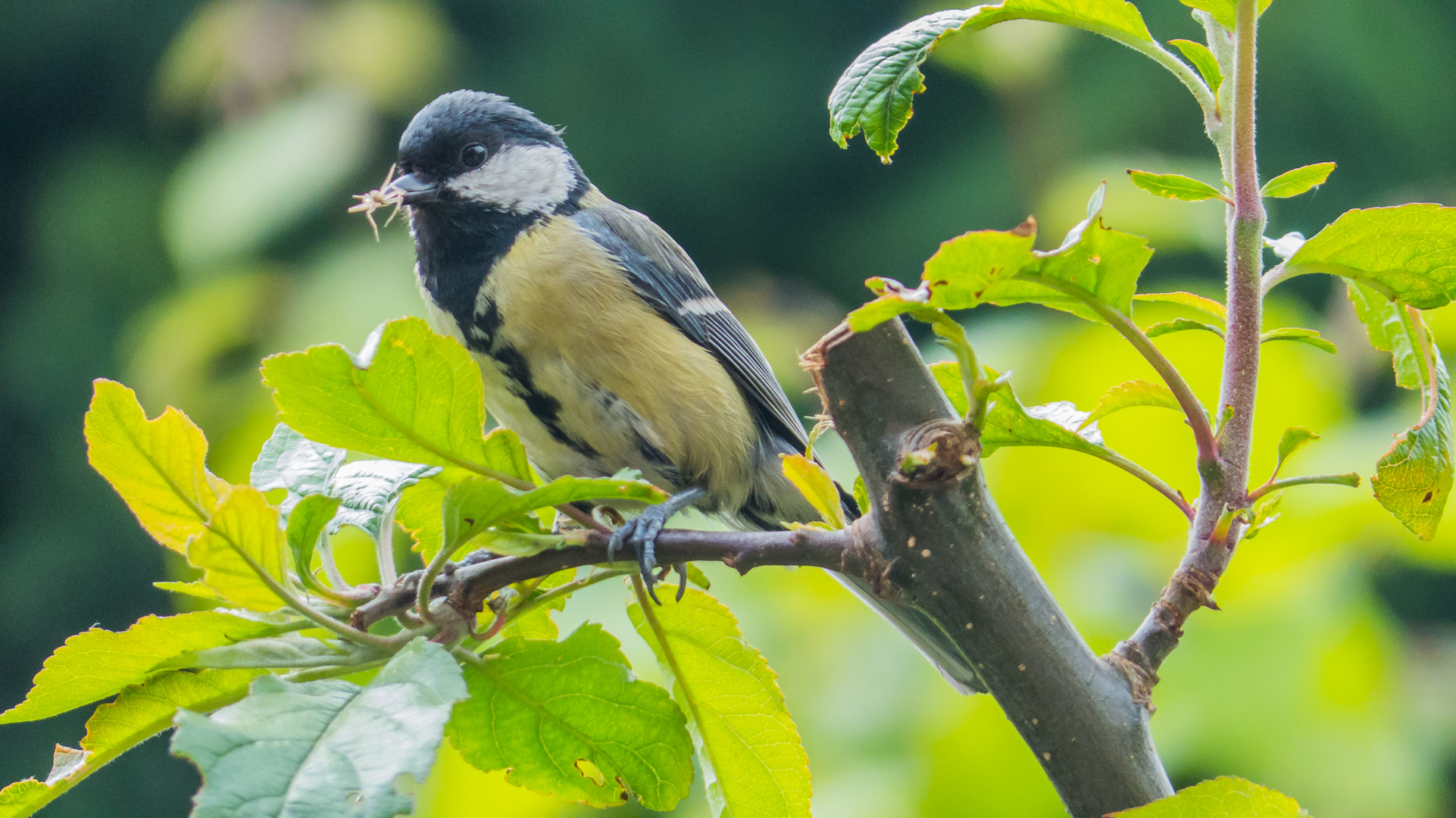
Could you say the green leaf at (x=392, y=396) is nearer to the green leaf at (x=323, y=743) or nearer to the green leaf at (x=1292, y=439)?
the green leaf at (x=323, y=743)

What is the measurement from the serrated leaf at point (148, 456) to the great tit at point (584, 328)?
1.16ft

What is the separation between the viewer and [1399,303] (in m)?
0.54

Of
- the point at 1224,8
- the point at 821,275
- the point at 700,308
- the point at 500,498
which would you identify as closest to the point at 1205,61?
the point at 1224,8

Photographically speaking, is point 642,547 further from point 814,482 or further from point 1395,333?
point 1395,333

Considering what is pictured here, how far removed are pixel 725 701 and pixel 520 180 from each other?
2.45ft

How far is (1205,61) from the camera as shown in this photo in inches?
19.8

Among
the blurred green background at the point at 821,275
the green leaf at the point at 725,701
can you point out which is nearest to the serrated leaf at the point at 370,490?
the green leaf at the point at 725,701

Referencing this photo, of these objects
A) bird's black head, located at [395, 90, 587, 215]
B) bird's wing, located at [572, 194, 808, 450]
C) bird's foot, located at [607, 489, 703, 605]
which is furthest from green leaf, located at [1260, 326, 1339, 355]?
bird's black head, located at [395, 90, 587, 215]

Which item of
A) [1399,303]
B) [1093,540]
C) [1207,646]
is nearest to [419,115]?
[1399,303]

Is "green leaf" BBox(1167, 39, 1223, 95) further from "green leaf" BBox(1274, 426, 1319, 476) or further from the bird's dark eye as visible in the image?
the bird's dark eye

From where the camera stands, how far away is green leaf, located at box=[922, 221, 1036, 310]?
1.40 ft

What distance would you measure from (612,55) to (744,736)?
3.41m

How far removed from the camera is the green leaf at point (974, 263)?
0.43 metres

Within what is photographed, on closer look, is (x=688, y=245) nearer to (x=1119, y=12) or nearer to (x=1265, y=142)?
(x=1265, y=142)
